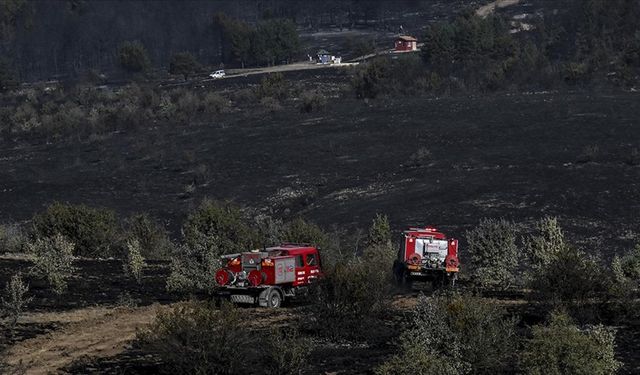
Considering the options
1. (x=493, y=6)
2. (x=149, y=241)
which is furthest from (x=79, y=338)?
(x=493, y=6)

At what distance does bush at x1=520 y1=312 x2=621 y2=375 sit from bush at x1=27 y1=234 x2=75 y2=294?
15.5 metres

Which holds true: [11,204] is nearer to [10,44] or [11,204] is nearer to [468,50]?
[468,50]

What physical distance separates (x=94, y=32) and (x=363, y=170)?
112 metres

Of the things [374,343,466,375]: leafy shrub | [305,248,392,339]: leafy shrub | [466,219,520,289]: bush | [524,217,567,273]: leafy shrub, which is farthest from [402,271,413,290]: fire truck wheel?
[374,343,466,375]: leafy shrub

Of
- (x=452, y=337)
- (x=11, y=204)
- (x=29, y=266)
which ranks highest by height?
(x=452, y=337)

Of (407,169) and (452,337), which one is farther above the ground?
(452,337)

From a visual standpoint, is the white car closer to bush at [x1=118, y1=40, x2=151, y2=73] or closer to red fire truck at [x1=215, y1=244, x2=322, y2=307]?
bush at [x1=118, y1=40, x2=151, y2=73]

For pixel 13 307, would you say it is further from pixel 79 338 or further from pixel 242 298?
pixel 242 298

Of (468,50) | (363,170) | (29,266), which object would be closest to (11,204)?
Answer: (363,170)

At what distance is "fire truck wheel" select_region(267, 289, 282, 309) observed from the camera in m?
24.8

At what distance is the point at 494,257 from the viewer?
30219 millimetres

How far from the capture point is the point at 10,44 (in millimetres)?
152875

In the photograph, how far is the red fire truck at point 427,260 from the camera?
28734 mm

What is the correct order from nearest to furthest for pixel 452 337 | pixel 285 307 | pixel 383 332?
pixel 452 337 < pixel 383 332 < pixel 285 307
